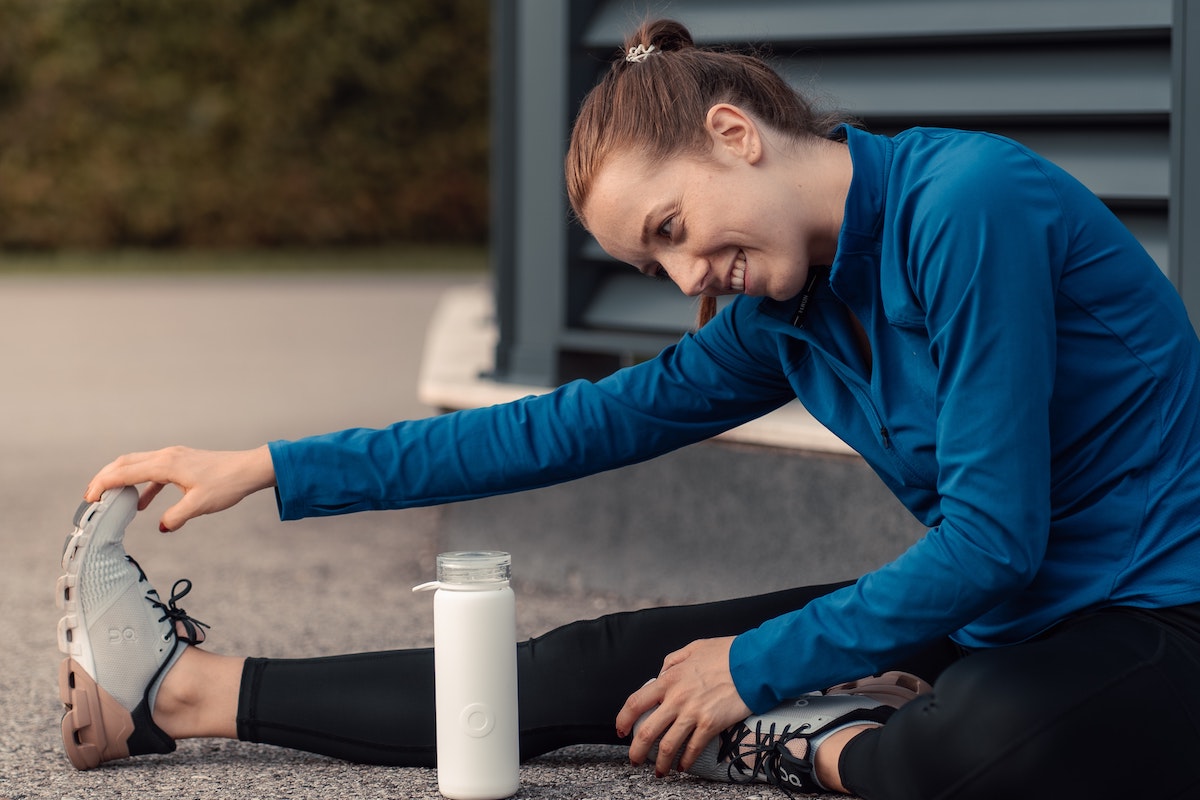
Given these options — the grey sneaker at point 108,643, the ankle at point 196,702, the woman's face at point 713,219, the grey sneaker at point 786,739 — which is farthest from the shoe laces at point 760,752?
the grey sneaker at point 108,643

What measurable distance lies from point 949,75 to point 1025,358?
1.93m

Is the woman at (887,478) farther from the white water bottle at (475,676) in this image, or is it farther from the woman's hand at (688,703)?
the white water bottle at (475,676)

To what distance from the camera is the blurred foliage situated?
1530 cm

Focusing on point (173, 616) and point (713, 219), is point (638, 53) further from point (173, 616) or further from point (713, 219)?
point (173, 616)

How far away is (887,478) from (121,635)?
1219 millimetres

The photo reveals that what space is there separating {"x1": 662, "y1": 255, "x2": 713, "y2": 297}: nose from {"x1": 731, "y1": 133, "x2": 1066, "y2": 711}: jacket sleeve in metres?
0.27

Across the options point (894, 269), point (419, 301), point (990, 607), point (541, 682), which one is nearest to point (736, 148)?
point (894, 269)

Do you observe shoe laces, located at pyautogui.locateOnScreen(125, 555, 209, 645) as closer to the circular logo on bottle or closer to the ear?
the circular logo on bottle

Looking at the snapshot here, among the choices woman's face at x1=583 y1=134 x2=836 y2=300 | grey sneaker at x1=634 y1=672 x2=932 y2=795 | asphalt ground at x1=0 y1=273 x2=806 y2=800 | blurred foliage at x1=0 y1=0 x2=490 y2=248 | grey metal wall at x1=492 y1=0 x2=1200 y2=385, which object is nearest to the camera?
woman's face at x1=583 y1=134 x2=836 y2=300

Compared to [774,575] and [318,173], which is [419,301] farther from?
[774,575]

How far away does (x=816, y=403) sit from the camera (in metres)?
2.33

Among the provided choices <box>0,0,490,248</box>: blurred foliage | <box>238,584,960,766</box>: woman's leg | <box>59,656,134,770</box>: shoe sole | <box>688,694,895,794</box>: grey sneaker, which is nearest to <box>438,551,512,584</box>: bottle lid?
<box>238,584,960,766</box>: woman's leg

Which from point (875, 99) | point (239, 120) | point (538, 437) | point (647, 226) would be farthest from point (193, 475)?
point (239, 120)

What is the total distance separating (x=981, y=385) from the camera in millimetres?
1863
